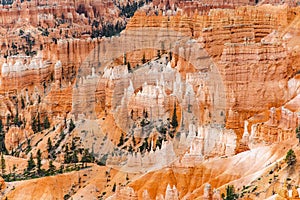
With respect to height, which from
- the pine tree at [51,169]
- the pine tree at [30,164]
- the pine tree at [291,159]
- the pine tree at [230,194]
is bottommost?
the pine tree at [30,164]

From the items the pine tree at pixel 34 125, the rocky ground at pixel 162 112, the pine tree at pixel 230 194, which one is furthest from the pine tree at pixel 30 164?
the pine tree at pixel 230 194

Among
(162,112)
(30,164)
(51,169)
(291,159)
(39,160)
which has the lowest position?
(30,164)

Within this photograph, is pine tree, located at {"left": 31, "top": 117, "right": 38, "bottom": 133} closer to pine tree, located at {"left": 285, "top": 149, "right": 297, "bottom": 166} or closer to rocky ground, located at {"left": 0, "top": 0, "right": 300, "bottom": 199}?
rocky ground, located at {"left": 0, "top": 0, "right": 300, "bottom": 199}

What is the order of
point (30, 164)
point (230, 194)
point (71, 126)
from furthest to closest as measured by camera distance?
point (71, 126), point (30, 164), point (230, 194)

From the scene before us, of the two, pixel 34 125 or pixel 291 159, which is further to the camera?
pixel 34 125

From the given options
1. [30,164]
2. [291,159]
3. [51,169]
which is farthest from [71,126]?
[291,159]

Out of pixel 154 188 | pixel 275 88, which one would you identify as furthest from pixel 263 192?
pixel 275 88

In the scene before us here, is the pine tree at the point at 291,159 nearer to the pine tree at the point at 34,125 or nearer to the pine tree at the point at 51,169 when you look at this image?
the pine tree at the point at 51,169

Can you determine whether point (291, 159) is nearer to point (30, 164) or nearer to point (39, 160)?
point (39, 160)

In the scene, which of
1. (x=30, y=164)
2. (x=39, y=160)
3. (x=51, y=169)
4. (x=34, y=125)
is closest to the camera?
(x=51, y=169)

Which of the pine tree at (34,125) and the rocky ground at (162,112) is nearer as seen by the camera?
the rocky ground at (162,112)

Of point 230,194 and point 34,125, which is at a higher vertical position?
point 230,194

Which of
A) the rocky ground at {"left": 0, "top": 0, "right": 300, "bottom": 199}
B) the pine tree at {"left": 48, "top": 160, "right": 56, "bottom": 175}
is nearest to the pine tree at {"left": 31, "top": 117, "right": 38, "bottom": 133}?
the rocky ground at {"left": 0, "top": 0, "right": 300, "bottom": 199}
